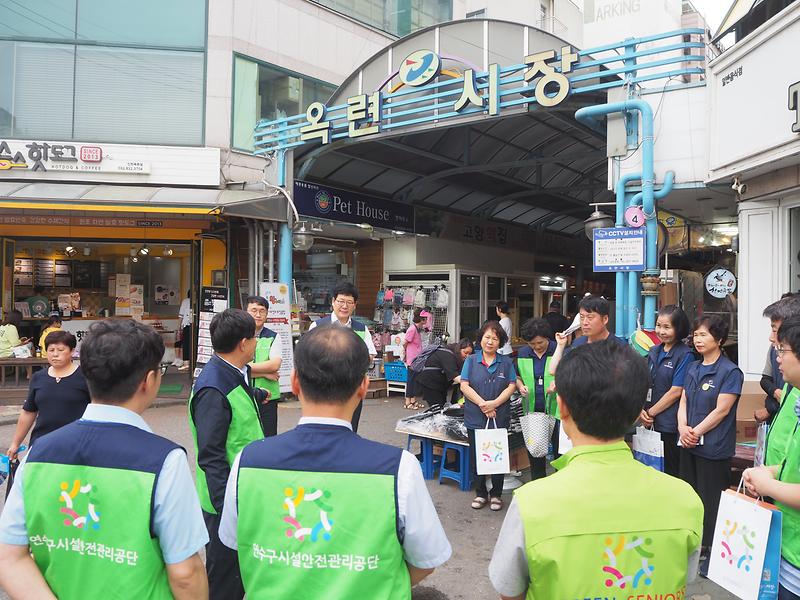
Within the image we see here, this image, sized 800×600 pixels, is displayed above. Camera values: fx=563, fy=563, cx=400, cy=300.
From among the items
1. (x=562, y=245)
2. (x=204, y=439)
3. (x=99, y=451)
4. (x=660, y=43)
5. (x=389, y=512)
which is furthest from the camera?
(x=562, y=245)

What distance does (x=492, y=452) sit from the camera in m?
4.79

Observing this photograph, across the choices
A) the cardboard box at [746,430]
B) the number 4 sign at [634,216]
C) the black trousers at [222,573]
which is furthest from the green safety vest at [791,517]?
the number 4 sign at [634,216]

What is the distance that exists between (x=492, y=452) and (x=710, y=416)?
172 cm

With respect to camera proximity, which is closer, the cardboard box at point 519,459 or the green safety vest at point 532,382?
the green safety vest at point 532,382

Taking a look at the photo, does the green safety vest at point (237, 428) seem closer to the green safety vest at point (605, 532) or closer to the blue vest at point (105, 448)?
the blue vest at point (105, 448)

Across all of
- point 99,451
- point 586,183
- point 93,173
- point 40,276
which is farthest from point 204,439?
point 586,183

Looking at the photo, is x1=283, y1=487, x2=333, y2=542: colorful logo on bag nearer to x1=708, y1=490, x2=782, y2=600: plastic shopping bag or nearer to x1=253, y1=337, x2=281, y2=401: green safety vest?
x1=708, y1=490, x2=782, y2=600: plastic shopping bag

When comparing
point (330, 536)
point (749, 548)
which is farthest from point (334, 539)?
point (749, 548)

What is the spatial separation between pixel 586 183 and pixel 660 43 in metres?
6.00

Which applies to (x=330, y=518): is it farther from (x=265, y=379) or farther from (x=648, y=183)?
(x=648, y=183)

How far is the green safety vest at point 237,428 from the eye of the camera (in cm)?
272

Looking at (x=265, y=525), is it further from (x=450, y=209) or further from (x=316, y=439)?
(x=450, y=209)

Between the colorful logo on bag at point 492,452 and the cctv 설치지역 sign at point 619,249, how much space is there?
2.59 meters

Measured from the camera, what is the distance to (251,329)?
9.78ft
